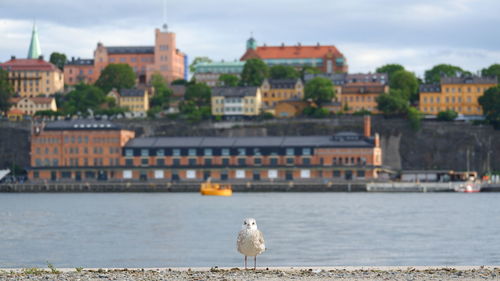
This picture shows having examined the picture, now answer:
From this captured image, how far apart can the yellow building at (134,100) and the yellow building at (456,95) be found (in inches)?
1520

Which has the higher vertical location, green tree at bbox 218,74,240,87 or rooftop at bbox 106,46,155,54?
rooftop at bbox 106,46,155,54

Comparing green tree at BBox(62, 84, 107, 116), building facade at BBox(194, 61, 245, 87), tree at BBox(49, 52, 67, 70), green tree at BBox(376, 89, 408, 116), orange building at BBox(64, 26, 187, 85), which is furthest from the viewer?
tree at BBox(49, 52, 67, 70)

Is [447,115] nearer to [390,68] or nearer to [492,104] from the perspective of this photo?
[492,104]

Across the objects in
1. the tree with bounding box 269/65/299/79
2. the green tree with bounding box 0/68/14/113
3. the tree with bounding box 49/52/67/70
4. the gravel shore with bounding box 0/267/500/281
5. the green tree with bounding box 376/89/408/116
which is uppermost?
the tree with bounding box 49/52/67/70

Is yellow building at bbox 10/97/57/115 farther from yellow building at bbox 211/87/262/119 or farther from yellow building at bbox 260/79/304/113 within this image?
yellow building at bbox 260/79/304/113

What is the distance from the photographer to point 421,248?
44.1 metres

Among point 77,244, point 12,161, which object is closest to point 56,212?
point 77,244

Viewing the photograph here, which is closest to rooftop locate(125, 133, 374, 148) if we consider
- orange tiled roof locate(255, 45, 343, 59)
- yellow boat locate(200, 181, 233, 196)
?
yellow boat locate(200, 181, 233, 196)

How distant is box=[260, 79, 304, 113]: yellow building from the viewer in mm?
160500

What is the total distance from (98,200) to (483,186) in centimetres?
3788

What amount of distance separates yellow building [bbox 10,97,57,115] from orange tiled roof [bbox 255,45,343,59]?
149 feet

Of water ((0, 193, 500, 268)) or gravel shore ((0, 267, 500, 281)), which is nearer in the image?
gravel shore ((0, 267, 500, 281))

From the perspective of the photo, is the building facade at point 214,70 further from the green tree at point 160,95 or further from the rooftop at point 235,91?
the rooftop at point 235,91

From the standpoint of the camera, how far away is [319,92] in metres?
147
